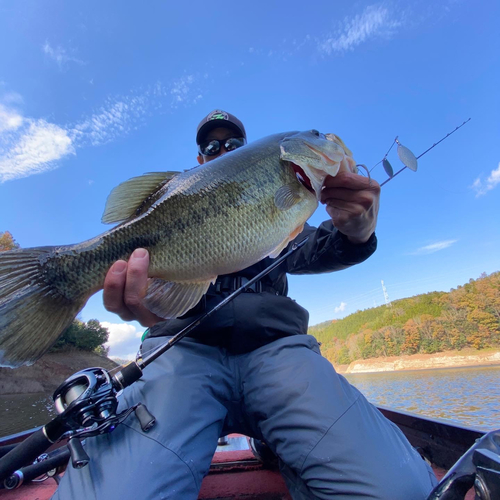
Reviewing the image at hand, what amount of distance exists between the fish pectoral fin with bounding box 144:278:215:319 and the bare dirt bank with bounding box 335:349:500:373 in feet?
268

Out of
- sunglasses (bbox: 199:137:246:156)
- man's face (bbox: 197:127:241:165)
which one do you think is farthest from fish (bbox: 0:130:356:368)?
man's face (bbox: 197:127:241:165)

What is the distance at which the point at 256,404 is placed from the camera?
2.28 meters

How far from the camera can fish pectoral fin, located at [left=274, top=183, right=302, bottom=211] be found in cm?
235

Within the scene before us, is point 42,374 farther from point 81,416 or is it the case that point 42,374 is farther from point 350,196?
point 350,196

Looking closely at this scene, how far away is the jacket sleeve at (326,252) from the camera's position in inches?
117

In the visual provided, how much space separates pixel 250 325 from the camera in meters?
2.46

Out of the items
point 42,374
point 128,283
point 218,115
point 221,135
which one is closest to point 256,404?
point 128,283

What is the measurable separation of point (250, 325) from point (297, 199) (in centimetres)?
105

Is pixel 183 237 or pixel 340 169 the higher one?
pixel 340 169

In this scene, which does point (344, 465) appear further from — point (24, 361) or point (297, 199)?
point (24, 361)

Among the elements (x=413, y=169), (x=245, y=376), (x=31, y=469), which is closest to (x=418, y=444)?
(x=245, y=376)

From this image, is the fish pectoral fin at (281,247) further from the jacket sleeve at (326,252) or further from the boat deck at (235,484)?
the boat deck at (235,484)

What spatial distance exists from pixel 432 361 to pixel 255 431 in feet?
284

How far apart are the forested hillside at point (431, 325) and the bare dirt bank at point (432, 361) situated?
6.10ft
